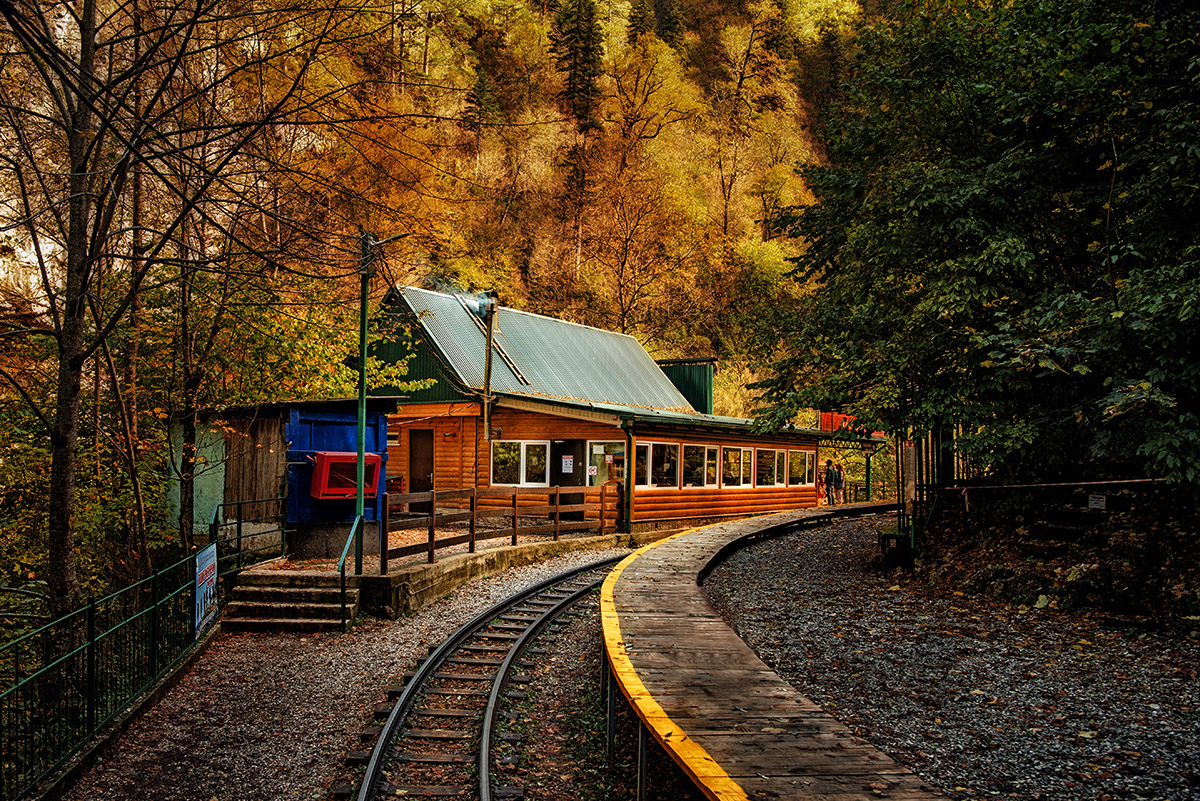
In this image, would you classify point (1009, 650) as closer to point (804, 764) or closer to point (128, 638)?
point (804, 764)

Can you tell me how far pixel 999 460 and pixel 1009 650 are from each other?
10.6 ft

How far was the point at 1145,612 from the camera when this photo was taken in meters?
8.16

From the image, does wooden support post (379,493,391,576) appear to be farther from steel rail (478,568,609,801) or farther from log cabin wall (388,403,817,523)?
log cabin wall (388,403,817,523)

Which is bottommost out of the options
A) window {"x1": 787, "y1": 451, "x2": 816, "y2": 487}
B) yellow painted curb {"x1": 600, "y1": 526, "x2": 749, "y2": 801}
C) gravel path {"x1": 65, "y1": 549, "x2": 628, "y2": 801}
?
gravel path {"x1": 65, "y1": 549, "x2": 628, "y2": 801}

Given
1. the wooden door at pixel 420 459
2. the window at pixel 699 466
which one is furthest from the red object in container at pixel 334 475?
the window at pixel 699 466

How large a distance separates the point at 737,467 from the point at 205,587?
56.6 feet

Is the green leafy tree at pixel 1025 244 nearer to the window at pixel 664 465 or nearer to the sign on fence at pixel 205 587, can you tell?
the sign on fence at pixel 205 587

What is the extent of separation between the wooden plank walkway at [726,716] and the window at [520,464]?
12.1 meters

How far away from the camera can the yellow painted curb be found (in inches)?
140

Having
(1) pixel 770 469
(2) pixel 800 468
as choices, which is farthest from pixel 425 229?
(2) pixel 800 468

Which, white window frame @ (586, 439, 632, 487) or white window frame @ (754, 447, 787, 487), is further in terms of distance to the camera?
white window frame @ (754, 447, 787, 487)

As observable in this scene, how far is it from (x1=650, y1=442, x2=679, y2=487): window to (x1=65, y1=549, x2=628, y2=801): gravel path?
981cm

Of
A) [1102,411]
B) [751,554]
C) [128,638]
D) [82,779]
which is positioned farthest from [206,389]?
[1102,411]

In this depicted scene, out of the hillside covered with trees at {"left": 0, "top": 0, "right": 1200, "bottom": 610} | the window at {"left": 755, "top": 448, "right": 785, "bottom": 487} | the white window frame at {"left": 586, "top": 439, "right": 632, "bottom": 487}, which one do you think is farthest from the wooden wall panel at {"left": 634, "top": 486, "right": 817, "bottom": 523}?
the hillside covered with trees at {"left": 0, "top": 0, "right": 1200, "bottom": 610}
